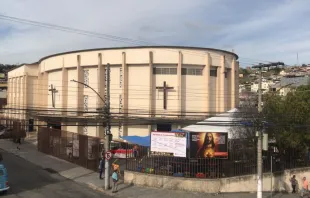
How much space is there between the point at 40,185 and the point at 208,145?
10.8 metres

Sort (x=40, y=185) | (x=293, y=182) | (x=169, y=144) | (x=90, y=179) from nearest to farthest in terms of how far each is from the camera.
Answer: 1. (x=169, y=144)
2. (x=40, y=185)
3. (x=293, y=182)
4. (x=90, y=179)

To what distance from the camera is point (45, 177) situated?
24125mm

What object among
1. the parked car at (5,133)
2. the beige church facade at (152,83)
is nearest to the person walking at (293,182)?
the beige church facade at (152,83)

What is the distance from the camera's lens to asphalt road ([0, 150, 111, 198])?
19.3 meters

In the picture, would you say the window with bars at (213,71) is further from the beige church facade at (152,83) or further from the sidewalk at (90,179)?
the sidewalk at (90,179)

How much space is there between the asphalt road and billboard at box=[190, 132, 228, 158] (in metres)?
5.95

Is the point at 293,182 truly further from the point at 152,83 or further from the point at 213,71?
the point at 213,71

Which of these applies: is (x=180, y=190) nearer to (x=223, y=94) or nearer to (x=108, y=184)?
(x=108, y=184)

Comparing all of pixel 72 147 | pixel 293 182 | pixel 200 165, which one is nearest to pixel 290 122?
pixel 293 182

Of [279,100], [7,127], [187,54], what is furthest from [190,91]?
[7,127]

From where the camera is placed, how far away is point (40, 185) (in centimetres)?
2150

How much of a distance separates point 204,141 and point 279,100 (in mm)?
11244

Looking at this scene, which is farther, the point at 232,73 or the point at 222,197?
the point at 232,73

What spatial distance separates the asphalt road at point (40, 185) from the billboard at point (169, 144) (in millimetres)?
4448
